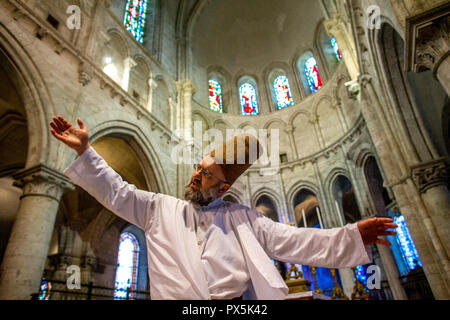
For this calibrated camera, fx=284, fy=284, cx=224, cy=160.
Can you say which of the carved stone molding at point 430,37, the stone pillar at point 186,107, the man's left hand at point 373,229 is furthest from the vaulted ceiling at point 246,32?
the man's left hand at point 373,229

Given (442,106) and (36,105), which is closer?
(36,105)

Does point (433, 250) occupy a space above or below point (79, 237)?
below

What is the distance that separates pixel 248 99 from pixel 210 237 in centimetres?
1606

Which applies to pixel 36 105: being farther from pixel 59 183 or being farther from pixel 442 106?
pixel 442 106

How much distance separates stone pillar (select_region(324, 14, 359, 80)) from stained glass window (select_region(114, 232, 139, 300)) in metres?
12.0

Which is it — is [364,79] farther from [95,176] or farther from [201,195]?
[95,176]

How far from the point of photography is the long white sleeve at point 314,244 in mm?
1488

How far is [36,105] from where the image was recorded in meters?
5.98

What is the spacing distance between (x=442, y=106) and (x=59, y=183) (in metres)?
9.08

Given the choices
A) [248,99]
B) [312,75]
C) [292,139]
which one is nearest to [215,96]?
[248,99]

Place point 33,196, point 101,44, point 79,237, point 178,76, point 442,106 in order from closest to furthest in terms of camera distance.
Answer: point 33,196
point 442,106
point 101,44
point 79,237
point 178,76

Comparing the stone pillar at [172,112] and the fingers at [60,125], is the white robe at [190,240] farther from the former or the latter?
the stone pillar at [172,112]

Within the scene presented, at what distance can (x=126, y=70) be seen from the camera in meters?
10.2

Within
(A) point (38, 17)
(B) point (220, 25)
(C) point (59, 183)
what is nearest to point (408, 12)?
(C) point (59, 183)
